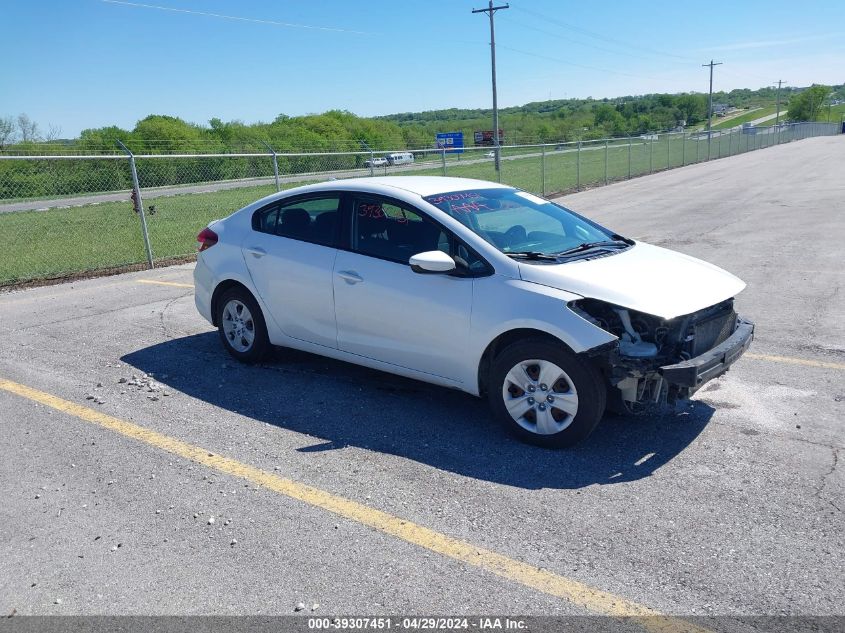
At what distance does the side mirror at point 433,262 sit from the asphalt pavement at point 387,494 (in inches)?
42.5

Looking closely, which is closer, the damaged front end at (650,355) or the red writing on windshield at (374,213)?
the damaged front end at (650,355)

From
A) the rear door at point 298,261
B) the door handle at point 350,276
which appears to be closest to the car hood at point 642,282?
the door handle at point 350,276

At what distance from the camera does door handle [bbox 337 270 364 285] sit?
5305 millimetres

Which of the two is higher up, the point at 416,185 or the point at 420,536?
the point at 416,185

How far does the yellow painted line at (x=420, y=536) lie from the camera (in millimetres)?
2988

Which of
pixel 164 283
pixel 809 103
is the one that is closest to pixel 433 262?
pixel 164 283

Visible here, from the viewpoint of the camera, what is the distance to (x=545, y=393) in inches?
175

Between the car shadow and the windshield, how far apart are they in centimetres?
123

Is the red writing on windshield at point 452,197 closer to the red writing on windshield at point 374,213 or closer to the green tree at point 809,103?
the red writing on windshield at point 374,213

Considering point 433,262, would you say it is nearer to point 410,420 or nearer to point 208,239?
point 410,420

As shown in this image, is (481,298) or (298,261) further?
(298,261)

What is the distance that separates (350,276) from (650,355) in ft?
7.25

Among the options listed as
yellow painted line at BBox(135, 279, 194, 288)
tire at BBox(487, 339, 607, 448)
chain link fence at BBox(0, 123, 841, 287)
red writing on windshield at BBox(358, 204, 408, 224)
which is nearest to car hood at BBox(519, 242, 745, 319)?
tire at BBox(487, 339, 607, 448)

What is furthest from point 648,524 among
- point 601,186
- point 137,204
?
point 601,186
